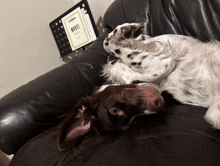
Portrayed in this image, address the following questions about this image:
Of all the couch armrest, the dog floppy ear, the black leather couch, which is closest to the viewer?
the black leather couch

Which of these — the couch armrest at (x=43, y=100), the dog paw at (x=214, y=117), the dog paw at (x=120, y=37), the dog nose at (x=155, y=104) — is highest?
the dog paw at (x=120, y=37)

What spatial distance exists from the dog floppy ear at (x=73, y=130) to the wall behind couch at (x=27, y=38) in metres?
1.78

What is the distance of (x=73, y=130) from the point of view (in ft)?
3.53

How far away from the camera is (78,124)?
1.10 m

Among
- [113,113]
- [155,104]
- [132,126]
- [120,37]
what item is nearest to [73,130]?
[113,113]

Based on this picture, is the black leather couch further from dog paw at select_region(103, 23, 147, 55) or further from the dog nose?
dog paw at select_region(103, 23, 147, 55)

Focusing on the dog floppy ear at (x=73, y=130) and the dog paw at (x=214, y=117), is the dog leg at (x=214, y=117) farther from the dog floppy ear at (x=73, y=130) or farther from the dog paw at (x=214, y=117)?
the dog floppy ear at (x=73, y=130)

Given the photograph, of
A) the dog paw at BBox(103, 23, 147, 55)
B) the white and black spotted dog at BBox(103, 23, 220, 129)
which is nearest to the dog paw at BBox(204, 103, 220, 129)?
the white and black spotted dog at BBox(103, 23, 220, 129)

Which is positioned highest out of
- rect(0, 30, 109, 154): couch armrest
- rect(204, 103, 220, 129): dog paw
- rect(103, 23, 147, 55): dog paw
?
rect(103, 23, 147, 55): dog paw

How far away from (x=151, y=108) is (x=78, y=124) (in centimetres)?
51

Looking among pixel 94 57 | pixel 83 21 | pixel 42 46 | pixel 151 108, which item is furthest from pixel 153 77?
pixel 42 46

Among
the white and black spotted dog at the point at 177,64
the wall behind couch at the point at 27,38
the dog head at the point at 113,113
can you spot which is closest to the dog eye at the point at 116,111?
the dog head at the point at 113,113

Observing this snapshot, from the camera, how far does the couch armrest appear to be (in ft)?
3.96

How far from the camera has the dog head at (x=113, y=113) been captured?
3.51ft
